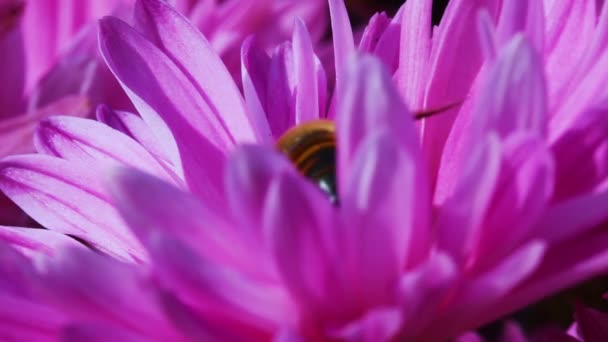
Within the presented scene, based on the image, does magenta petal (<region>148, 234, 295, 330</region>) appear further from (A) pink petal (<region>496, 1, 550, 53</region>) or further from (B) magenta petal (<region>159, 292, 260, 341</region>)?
(A) pink petal (<region>496, 1, 550, 53</region>)

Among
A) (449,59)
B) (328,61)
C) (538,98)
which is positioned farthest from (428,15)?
(328,61)

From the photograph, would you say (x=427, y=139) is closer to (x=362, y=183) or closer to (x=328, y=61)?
(x=362, y=183)

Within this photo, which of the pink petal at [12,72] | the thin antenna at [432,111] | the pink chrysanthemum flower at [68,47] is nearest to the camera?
the thin antenna at [432,111]

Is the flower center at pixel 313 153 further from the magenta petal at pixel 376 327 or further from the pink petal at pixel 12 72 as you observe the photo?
the pink petal at pixel 12 72

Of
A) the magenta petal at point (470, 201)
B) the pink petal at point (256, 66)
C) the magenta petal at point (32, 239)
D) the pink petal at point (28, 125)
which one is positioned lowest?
the magenta petal at point (470, 201)

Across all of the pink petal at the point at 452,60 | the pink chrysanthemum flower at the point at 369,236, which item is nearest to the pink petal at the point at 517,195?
the pink chrysanthemum flower at the point at 369,236

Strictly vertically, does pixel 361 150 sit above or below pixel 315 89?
below

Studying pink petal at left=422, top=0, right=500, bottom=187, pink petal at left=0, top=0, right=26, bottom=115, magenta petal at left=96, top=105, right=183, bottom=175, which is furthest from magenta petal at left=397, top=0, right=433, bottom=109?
pink petal at left=0, top=0, right=26, bottom=115
